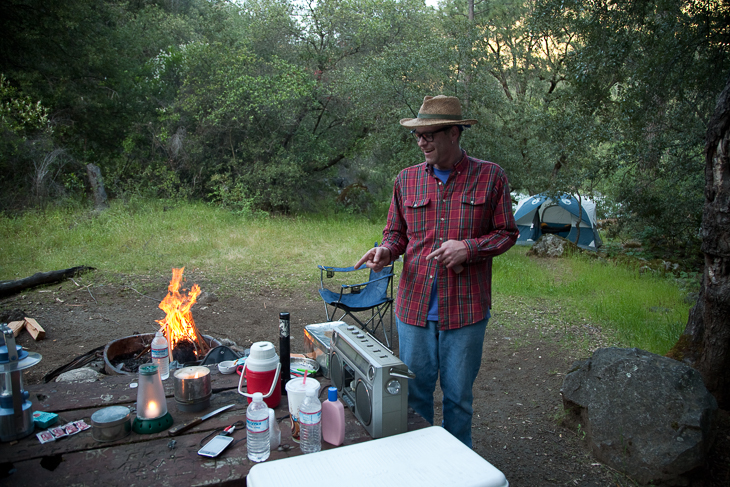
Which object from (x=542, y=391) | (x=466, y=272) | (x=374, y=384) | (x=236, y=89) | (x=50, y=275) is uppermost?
(x=236, y=89)

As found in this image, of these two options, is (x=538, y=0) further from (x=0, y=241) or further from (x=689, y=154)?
(x=0, y=241)

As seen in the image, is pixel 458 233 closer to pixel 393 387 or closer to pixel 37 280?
pixel 393 387

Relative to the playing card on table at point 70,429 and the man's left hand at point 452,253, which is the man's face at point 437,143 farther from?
the playing card on table at point 70,429

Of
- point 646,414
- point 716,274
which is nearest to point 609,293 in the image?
point 716,274

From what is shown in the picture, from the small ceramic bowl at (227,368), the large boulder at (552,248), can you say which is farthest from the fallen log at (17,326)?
the large boulder at (552,248)

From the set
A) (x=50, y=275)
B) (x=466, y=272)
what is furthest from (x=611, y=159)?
(x=50, y=275)

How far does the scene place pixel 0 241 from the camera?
7766 mm

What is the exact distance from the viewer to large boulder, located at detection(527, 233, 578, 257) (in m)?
9.96

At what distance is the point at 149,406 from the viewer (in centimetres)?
168

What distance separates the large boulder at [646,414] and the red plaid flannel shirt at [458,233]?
1281 mm

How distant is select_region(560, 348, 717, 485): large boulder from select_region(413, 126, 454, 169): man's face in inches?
71.8

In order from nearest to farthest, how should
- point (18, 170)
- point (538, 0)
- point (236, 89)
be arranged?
point (538, 0) → point (18, 170) → point (236, 89)

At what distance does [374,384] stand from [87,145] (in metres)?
13.3

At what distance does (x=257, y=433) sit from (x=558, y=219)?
1207cm
